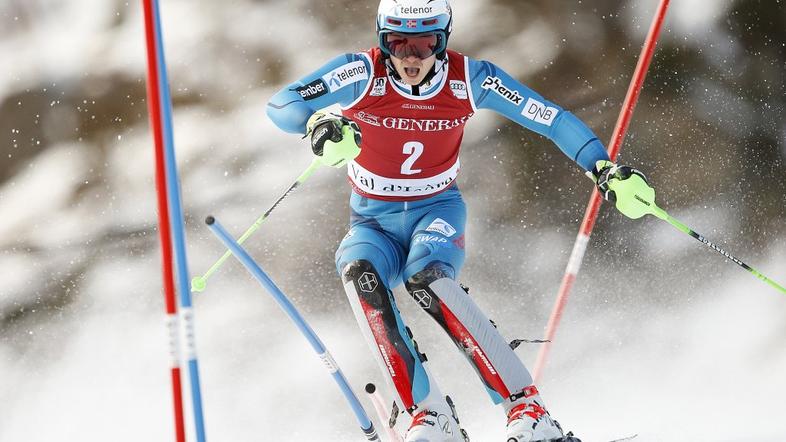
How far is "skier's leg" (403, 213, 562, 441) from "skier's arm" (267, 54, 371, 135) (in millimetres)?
593

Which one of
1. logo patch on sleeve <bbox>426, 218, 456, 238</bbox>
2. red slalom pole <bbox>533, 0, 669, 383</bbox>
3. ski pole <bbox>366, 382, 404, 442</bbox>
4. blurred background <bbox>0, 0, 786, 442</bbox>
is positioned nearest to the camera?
ski pole <bbox>366, 382, 404, 442</bbox>

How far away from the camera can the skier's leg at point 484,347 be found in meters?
2.55

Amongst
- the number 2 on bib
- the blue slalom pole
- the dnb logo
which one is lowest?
the blue slalom pole

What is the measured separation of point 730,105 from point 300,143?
246 centimetres

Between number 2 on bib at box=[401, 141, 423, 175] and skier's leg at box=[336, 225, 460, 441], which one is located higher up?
number 2 on bib at box=[401, 141, 423, 175]

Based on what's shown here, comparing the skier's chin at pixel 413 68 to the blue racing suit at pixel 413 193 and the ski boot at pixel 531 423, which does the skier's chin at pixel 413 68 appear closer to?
the blue racing suit at pixel 413 193

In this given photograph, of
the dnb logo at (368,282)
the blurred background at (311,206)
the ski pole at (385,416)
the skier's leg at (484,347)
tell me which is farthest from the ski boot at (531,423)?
the blurred background at (311,206)

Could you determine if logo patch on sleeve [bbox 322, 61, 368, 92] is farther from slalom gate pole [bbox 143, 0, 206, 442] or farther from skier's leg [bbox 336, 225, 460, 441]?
slalom gate pole [bbox 143, 0, 206, 442]

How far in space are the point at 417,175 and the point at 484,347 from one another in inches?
28.6

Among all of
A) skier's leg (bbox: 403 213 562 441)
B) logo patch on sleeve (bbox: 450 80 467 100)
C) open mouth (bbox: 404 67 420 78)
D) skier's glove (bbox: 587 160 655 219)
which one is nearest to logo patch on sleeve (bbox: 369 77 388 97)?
open mouth (bbox: 404 67 420 78)

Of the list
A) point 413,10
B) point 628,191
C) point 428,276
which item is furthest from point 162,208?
point 628,191

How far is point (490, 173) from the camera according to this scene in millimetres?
5121

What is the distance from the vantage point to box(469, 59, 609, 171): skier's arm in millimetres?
3037

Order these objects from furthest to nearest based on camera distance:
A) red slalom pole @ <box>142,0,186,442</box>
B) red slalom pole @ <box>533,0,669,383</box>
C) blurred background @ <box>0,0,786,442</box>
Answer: blurred background @ <box>0,0,786,442</box> → red slalom pole @ <box>533,0,669,383</box> → red slalom pole @ <box>142,0,186,442</box>
